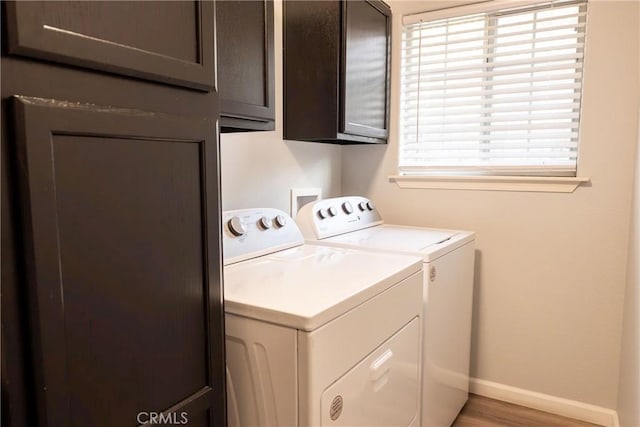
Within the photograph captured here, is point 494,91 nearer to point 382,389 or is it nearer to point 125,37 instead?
point 382,389

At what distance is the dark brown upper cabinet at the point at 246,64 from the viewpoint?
1309 millimetres

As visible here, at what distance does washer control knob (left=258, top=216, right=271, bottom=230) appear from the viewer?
162 centimetres

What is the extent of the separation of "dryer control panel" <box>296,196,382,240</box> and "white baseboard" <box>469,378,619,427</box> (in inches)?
41.4

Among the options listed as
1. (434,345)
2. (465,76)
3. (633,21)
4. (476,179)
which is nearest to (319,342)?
(434,345)

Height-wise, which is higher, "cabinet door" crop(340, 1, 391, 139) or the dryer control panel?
"cabinet door" crop(340, 1, 391, 139)

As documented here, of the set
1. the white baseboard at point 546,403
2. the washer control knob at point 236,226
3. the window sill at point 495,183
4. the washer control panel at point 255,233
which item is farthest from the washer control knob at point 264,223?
the white baseboard at point 546,403

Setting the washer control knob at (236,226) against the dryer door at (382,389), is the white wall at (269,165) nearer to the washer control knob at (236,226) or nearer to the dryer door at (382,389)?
the washer control knob at (236,226)

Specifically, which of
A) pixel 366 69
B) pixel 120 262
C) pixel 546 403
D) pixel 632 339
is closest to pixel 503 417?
pixel 546 403

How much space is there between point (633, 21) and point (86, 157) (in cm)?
220

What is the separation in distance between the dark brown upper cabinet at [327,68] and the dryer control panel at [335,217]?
1.06 feet

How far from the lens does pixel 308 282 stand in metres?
1.21

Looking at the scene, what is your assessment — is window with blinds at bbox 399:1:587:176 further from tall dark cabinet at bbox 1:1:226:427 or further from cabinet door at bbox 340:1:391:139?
tall dark cabinet at bbox 1:1:226:427

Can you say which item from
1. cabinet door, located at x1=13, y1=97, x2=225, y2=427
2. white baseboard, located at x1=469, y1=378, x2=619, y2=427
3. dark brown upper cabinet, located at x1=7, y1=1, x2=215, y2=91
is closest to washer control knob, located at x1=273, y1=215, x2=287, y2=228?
cabinet door, located at x1=13, y1=97, x2=225, y2=427

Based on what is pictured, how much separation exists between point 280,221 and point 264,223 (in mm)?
102
